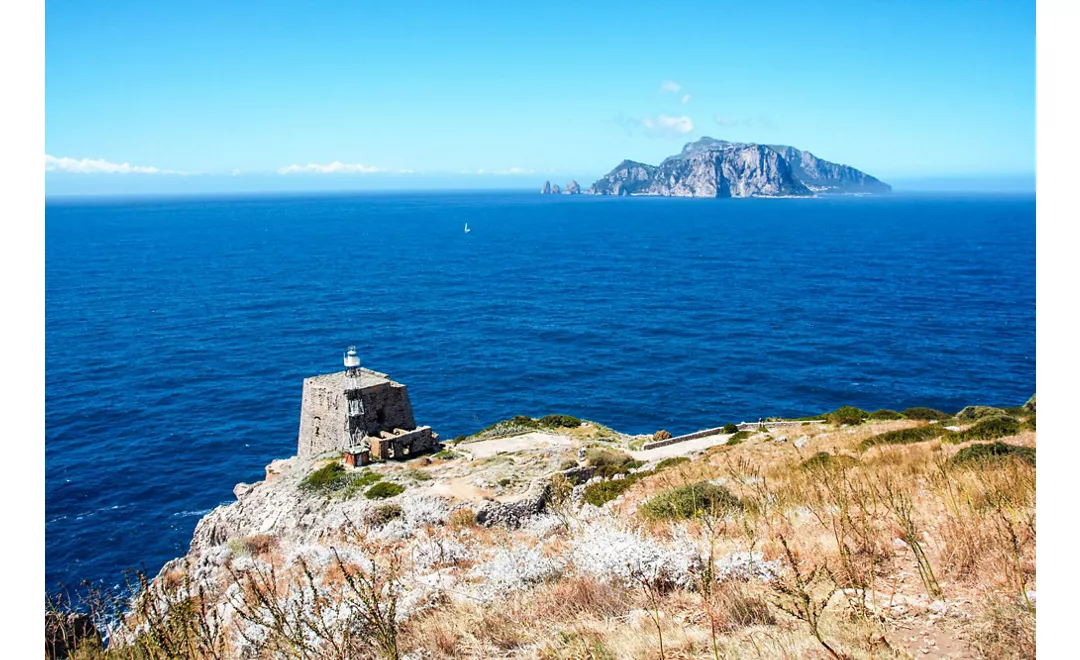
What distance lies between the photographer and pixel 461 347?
68.6 metres

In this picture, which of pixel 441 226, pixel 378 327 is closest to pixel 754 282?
pixel 378 327

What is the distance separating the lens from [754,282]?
102 meters

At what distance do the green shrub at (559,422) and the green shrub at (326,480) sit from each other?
594 inches

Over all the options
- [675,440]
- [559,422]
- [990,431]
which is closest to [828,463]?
[990,431]

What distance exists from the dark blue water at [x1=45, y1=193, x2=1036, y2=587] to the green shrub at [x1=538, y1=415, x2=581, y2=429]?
859 centimetres

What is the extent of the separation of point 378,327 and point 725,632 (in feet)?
237

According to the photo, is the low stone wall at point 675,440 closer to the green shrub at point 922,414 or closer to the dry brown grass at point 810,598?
the green shrub at point 922,414

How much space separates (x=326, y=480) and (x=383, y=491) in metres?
4.42

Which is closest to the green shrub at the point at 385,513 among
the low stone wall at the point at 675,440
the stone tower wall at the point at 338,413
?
the stone tower wall at the point at 338,413

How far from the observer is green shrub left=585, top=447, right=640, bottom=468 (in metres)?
27.8

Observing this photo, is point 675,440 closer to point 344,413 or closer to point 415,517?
point 344,413

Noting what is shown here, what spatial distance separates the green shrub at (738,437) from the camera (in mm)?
32594
